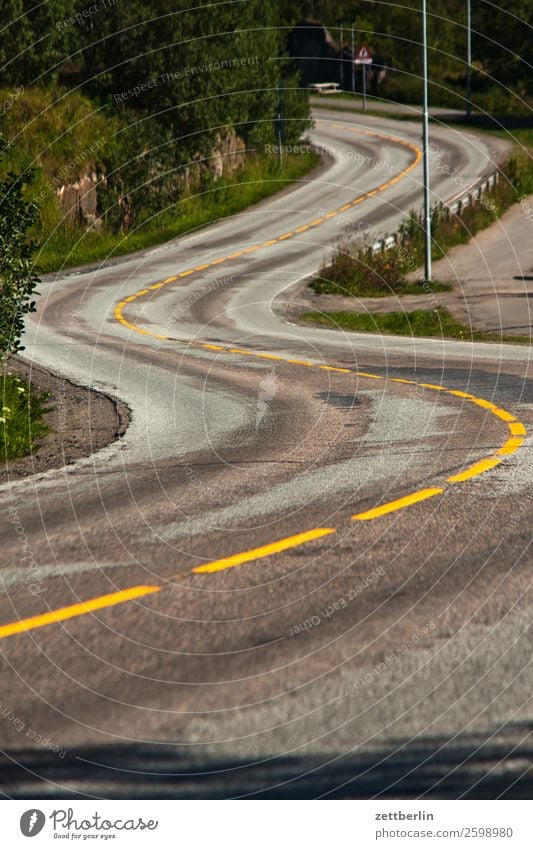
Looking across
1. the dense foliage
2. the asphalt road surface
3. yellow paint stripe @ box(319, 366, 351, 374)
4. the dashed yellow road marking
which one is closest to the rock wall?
the dashed yellow road marking

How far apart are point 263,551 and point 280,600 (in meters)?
1.15

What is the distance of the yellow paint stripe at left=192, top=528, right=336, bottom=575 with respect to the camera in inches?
312

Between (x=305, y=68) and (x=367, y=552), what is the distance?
8860 cm

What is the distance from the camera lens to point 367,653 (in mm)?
6312

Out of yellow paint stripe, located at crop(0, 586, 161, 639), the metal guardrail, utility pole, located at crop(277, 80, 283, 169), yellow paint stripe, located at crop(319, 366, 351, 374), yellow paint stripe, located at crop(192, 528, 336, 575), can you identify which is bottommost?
yellow paint stripe, located at crop(0, 586, 161, 639)

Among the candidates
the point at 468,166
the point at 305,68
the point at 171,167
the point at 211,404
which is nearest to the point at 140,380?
the point at 211,404

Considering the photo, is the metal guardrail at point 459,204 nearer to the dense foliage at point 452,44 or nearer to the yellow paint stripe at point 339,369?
the yellow paint stripe at point 339,369

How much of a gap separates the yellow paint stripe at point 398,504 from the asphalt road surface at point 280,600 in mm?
34

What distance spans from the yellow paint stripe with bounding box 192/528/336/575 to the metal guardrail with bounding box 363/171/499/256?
2910cm

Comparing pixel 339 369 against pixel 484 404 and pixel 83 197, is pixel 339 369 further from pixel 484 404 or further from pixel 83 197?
pixel 83 197

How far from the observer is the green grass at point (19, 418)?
13.5 m

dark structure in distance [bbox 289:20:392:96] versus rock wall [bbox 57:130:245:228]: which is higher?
dark structure in distance [bbox 289:20:392:96]

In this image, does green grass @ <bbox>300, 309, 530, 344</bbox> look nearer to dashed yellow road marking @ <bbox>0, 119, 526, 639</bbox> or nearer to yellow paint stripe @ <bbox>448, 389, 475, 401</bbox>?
dashed yellow road marking @ <bbox>0, 119, 526, 639</bbox>

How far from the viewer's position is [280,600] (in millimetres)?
7156
